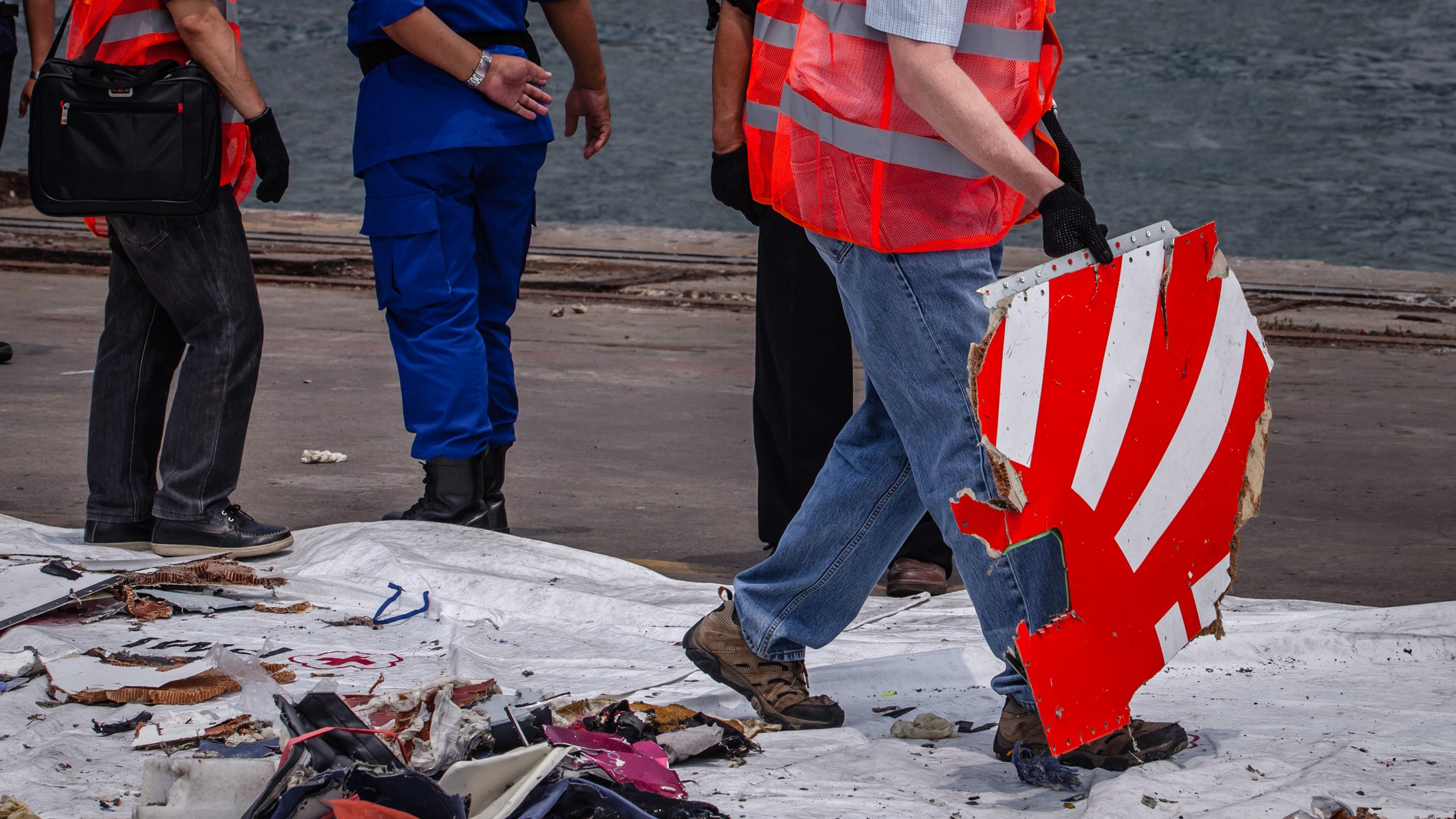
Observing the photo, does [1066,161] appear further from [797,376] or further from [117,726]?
[117,726]

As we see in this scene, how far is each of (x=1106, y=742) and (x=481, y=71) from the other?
2.34m


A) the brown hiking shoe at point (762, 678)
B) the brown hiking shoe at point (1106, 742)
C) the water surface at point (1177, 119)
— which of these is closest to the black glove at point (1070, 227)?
the brown hiking shoe at point (1106, 742)

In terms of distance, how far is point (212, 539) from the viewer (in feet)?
12.2

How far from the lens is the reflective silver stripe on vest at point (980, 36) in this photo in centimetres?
228

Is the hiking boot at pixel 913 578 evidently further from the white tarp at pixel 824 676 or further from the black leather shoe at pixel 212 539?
the black leather shoe at pixel 212 539

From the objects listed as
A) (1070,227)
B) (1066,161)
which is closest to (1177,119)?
(1066,161)

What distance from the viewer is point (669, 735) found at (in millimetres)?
2482

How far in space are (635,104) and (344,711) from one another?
1952 inches

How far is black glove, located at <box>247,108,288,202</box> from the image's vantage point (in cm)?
365

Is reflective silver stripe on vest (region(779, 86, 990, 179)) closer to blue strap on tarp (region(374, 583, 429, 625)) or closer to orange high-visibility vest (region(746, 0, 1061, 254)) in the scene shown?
orange high-visibility vest (region(746, 0, 1061, 254))

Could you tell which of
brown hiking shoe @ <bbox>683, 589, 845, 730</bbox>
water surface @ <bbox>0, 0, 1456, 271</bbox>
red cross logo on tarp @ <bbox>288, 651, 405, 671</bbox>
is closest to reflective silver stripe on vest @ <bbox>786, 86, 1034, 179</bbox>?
brown hiking shoe @ <bbox>683, 589, 845, 730</bbox>

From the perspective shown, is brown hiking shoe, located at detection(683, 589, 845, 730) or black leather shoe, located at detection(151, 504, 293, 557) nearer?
brown hiking shoe, located at detection(683, 589, 845, 730)

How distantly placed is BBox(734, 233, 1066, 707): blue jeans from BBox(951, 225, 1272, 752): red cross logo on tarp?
91 millimetres

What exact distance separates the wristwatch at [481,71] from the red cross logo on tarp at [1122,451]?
2.09 meters
